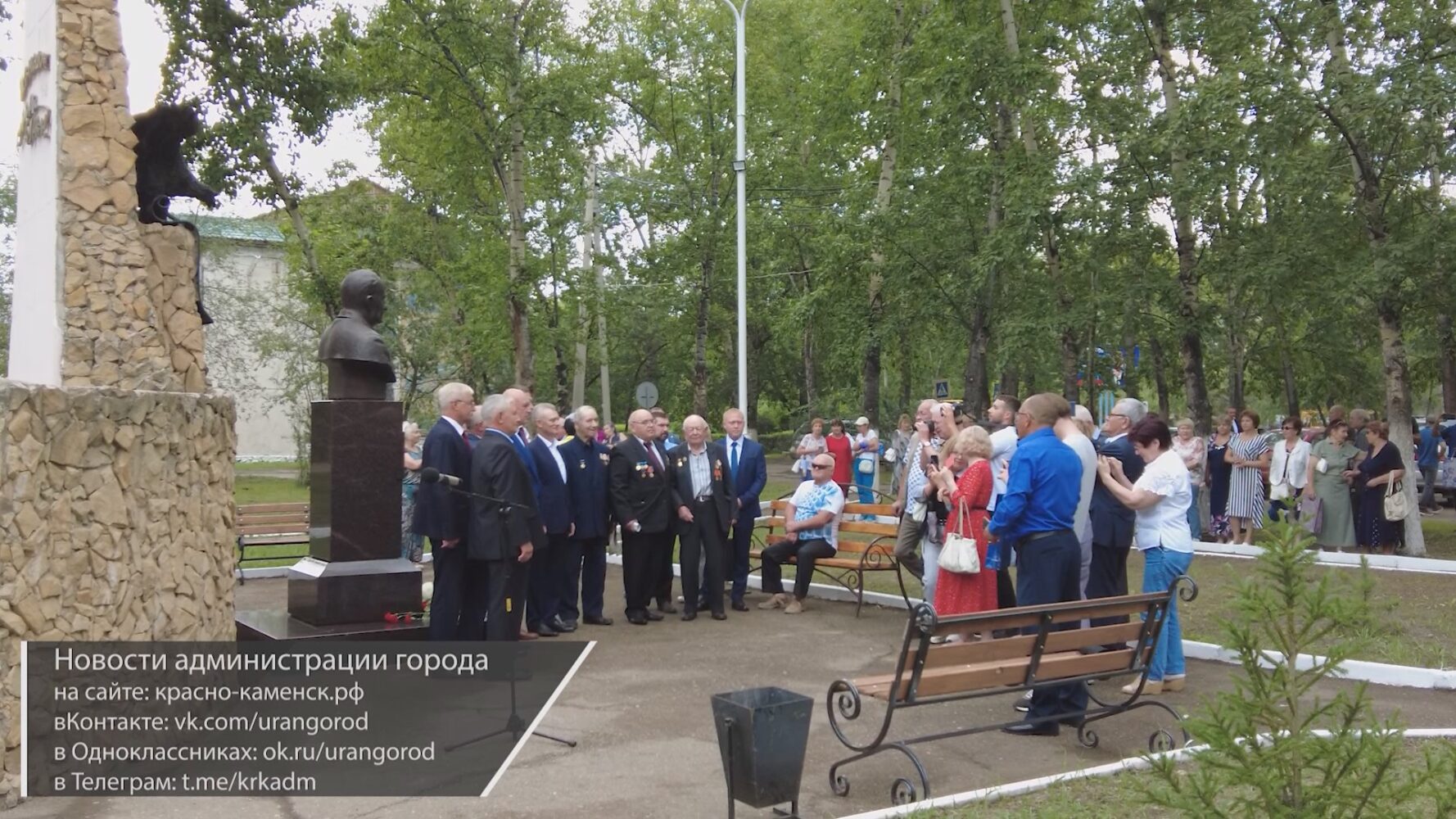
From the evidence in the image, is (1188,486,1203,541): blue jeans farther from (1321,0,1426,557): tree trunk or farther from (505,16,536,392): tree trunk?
Answer: (505,16,536,392): tree trunk

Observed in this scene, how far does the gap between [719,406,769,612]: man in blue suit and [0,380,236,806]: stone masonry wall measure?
16.5 feet

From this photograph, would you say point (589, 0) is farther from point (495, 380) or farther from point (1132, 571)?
point (1132, 571)

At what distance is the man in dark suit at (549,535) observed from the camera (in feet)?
31.1

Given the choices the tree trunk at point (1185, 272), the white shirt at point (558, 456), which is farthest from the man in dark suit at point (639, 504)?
the tree trunk at point (1185, 272)

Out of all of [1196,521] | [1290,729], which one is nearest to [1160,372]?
[1196,521]

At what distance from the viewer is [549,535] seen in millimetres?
9562

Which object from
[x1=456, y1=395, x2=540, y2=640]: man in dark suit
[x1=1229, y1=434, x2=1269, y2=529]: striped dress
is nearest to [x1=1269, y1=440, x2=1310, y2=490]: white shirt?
[x1=1229, y1=434, x2=1269, y2=529]: striped dress

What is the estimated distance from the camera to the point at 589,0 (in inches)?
1060

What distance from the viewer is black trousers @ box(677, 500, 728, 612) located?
10133mm

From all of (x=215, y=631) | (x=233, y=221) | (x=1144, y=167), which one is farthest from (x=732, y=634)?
(x=233, y=221)

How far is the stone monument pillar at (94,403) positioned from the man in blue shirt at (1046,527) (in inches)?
172

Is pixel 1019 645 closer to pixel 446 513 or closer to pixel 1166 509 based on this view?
pixel 1166 509

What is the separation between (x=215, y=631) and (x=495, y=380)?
34015mm

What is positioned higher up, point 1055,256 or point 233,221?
point 233,221
